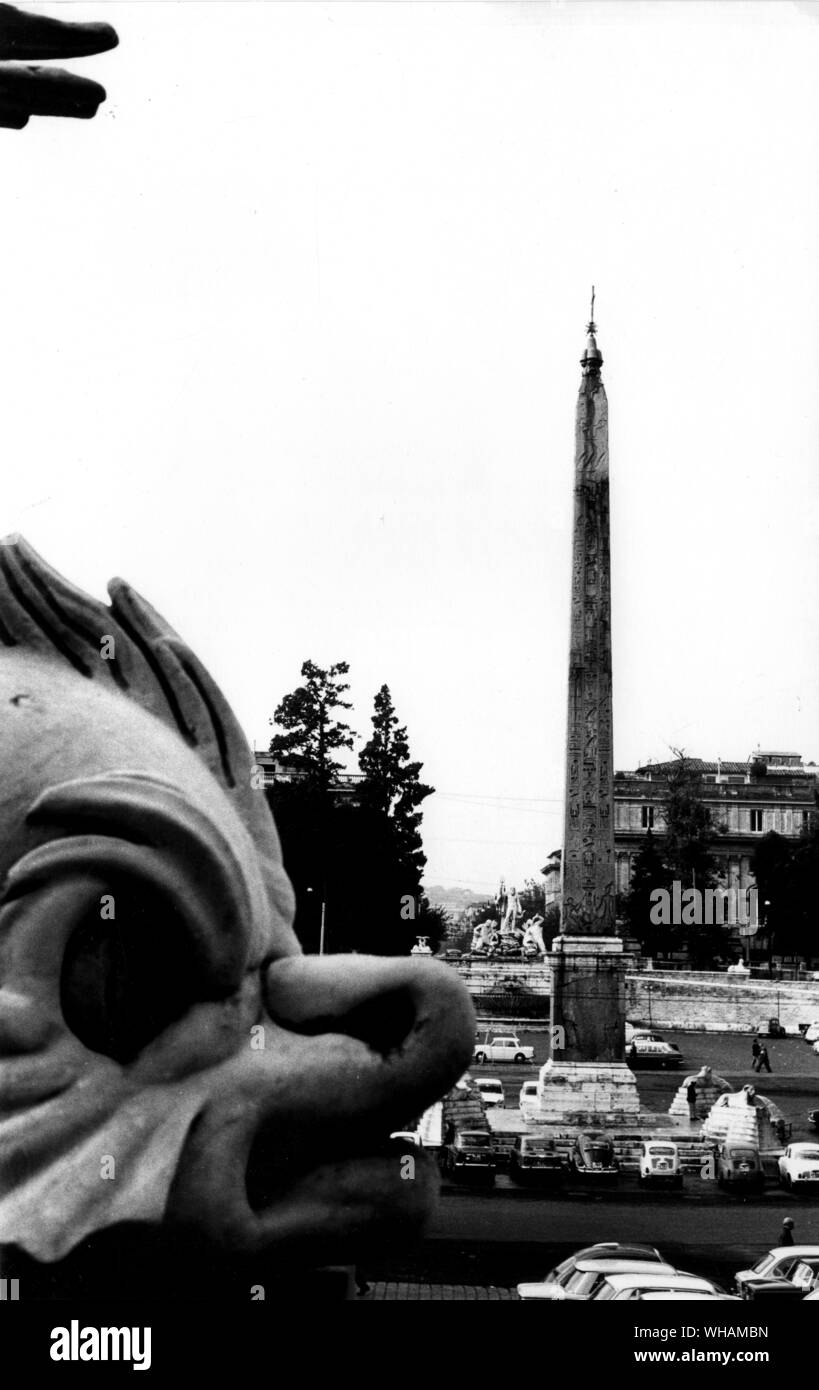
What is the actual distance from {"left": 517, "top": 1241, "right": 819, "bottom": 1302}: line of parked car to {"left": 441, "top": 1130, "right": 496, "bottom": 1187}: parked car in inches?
309

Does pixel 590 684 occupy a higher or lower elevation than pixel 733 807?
lower

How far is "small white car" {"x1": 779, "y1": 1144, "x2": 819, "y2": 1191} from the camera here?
62.1ft

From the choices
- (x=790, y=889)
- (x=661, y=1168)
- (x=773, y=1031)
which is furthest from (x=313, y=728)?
(x=790, y=889)

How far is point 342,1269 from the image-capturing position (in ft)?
13.1

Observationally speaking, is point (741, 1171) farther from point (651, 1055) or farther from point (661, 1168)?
point (651, 1055)

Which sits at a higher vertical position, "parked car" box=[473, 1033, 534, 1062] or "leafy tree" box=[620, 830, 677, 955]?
"leafy tree" box=[620, 830, 677, 955]

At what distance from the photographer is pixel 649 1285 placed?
27.3 ft

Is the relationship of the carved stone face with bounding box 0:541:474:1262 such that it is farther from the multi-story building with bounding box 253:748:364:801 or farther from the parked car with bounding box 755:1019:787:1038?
the parked car with bounding box 755:1019:787:1038

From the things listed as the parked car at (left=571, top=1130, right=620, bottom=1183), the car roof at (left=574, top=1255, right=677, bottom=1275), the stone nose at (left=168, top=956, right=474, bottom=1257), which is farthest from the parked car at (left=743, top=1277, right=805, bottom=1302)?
the parked car at (left=571, top=1130, right=620, bottom=1183)

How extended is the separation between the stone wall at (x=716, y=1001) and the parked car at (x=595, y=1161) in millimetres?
26334

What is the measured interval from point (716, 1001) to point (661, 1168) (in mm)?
29594

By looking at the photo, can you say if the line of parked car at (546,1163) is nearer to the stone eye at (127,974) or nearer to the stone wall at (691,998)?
the stone eye at (127,974)

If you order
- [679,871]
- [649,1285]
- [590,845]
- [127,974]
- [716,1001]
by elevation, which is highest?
[679,871]
